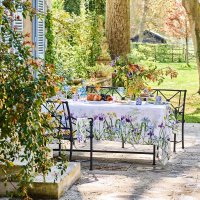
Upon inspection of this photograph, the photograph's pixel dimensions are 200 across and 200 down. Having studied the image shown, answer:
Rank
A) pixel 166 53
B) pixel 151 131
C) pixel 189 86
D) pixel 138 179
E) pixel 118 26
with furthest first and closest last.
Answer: pixel 166 53 → pixel 189 86 → pixel 118 26 → pixel 151 131 → pixel 138 179

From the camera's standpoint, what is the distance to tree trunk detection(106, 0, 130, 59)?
60.9 feet

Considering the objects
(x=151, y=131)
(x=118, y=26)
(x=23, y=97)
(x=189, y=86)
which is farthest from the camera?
(x=189, y=86)

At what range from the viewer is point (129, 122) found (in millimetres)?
8039

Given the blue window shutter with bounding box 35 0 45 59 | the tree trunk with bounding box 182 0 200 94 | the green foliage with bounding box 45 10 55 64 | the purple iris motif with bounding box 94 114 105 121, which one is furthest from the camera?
the tree trunk with bounding box 182 0 200 94

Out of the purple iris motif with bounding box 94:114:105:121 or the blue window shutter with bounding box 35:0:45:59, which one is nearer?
the purple iris motif with bounding box 94:114:105:121

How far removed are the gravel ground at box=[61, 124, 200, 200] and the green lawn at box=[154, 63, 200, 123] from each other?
502 centimetres

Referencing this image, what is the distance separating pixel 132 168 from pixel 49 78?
406cm

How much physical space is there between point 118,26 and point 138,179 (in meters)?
11.7

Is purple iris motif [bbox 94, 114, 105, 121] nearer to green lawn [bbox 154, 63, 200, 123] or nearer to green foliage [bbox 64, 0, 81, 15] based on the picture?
green lawn [bbox 154, 63, 200, 123]

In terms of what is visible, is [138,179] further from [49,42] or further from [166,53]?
[166,53]

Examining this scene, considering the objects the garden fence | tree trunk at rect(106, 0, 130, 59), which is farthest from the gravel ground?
the garden fence

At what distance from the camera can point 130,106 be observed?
8062 millimetres

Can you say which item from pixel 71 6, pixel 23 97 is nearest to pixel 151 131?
pixel 23 97

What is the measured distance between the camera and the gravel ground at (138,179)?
6.55m
